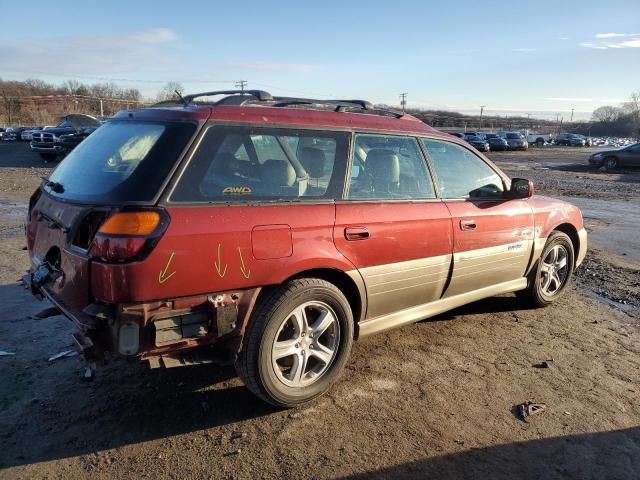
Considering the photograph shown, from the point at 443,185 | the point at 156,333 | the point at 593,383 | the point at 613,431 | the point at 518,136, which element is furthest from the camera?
the point at 518,136

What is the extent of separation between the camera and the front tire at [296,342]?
3.04 m

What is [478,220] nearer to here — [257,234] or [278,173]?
[278,173]

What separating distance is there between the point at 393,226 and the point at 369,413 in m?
1.26

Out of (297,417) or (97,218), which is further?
(297,417)

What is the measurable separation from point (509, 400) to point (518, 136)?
4986 cm

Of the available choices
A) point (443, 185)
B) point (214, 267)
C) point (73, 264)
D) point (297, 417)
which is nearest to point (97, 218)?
point (73, 264)

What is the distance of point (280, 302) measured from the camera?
3.06 meters

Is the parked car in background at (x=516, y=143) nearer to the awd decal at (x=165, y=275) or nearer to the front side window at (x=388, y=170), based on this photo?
the front side window at (x=388, y=170)

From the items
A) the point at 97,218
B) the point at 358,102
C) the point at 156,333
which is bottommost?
the point at 156,333

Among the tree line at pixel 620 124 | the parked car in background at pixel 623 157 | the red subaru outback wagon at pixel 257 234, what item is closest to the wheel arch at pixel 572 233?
the red subaru outback wagon at pixel 257 234

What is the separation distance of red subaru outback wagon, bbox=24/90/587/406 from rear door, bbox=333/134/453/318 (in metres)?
0.01

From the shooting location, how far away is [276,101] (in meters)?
3.72

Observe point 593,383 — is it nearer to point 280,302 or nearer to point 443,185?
point 443,185

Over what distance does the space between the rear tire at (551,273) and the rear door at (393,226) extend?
1.50 metres
